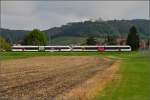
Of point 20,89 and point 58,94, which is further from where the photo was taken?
point 20,89

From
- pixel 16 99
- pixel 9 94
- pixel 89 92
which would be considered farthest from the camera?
pixel 89 92

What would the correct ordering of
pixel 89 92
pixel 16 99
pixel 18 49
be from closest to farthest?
pixel 16 99 < pixel 89 92 < pixel 18 49

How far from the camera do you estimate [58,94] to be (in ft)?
66.6

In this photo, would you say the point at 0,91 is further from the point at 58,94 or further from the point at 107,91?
the point at 107,91

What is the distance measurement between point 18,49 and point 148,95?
171m

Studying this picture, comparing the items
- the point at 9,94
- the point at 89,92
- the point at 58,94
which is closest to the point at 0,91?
the point at 9,94

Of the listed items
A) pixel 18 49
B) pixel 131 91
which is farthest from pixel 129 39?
pixel 131 91

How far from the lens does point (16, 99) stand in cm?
1828

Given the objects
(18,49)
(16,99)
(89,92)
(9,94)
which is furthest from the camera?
(18,49)

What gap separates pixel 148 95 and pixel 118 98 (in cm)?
153

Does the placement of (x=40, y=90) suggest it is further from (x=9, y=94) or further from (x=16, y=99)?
(x=16, y=99)

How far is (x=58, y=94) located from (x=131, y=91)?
12.5 feet

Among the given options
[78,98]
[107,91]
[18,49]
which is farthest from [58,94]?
[18,49]

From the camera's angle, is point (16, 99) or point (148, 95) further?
point (148, 95)
